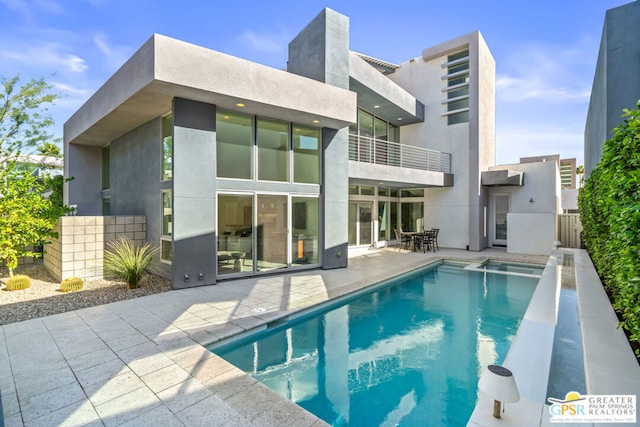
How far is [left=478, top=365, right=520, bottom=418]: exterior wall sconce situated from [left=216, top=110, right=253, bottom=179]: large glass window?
6.86 m

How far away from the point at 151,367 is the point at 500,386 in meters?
3.66

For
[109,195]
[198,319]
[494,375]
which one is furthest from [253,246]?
[109,195]

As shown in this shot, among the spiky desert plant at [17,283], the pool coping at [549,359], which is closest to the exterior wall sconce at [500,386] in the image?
the pool coping at [549,359]

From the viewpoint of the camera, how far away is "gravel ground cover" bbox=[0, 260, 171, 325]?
5.57 metres

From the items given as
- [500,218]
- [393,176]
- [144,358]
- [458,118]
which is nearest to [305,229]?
[393,176]

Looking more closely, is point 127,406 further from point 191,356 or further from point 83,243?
point 83,243

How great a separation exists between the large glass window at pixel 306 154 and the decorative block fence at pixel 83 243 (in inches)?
190

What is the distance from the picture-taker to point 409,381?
13.1 ft

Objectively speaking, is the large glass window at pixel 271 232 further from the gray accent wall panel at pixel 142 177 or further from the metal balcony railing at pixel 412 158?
the metal balcony railing at pixel 412 158

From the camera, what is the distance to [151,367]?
3.67 meters

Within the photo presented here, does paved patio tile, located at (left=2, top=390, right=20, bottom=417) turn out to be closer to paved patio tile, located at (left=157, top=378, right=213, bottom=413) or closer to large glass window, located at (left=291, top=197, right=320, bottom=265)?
paved patio tile, located at (left=157, top=378, right=213, bottom=413)

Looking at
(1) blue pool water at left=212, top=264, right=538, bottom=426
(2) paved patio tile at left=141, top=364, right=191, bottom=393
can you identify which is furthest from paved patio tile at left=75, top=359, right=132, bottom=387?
(1) blue pool water at left=212, top=264, right=538, bottom=426

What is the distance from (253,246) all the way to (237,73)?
420cm

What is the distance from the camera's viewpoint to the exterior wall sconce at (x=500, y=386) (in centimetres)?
254
